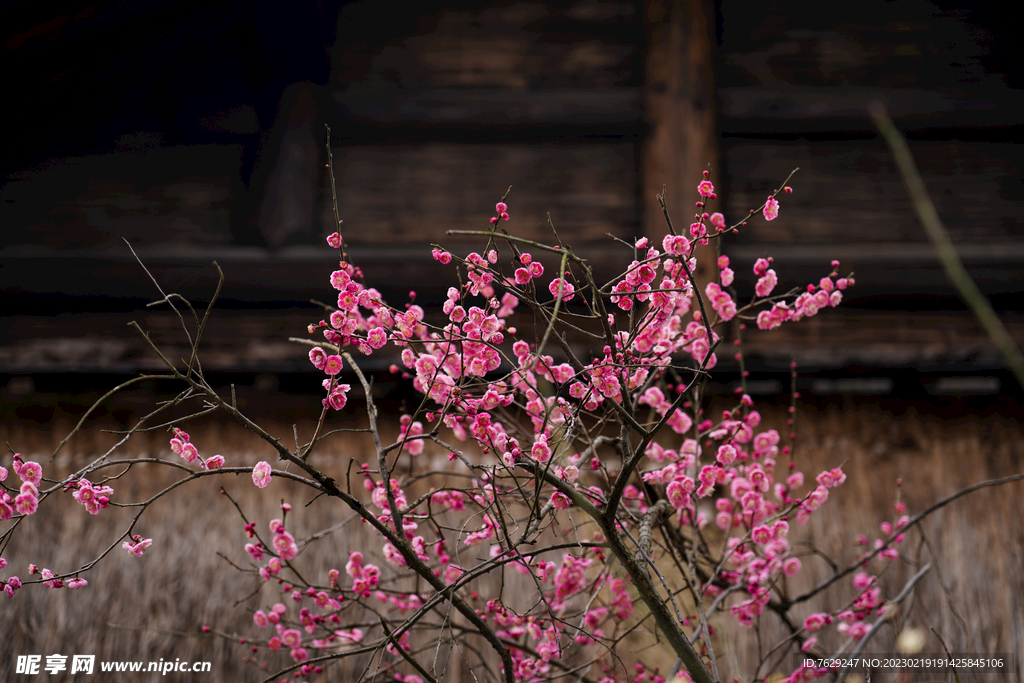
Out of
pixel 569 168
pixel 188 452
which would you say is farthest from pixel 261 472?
pixel 569 168

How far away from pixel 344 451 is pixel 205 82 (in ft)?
6.38

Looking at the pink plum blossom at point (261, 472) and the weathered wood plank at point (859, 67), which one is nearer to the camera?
the pink plum blossom at point (261, 472)

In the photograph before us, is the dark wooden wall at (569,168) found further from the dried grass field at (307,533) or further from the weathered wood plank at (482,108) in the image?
the dried grass field at (307,533)

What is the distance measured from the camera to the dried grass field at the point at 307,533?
2.16m

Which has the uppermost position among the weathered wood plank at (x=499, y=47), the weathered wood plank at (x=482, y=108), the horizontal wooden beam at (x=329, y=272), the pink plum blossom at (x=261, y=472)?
the weathered wood plank at (x=499, y=47)

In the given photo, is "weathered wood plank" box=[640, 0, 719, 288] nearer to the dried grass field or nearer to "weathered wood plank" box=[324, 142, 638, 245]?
"weathered wood plank" box=[324, 142, 638, 245]

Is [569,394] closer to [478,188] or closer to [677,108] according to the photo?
[478,188]

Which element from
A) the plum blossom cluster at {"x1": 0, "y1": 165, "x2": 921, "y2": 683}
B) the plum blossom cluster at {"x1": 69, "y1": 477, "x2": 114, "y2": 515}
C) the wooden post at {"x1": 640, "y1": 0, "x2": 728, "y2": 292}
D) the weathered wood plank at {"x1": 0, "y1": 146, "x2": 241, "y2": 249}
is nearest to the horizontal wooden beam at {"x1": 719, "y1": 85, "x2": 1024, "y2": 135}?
the wooden post at {"x1": 640, "y1": 0, "x2": 728, "y2": 292}

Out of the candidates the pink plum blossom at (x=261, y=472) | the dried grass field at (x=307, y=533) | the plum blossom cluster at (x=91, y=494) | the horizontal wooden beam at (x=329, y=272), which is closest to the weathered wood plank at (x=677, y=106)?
the horizontal wooden beam at (x=329, y=272)

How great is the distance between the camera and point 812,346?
2.48 meters

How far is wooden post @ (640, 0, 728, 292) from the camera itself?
2.56 m

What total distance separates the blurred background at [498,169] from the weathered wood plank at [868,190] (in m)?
0.01

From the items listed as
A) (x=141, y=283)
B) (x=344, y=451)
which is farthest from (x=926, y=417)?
(x=141, y=283)

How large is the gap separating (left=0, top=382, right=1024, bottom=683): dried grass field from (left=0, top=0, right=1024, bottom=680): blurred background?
0.03 meters
